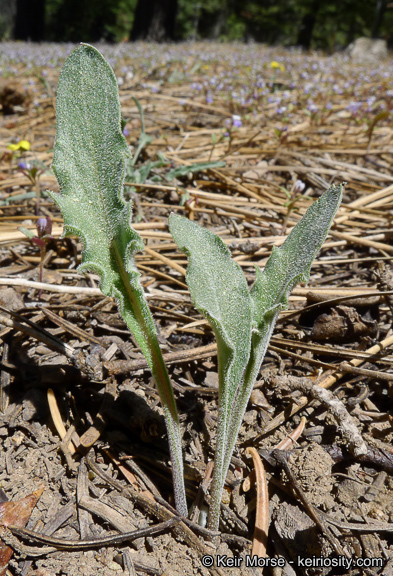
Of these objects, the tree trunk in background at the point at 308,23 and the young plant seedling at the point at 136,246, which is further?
the tree trunk in background at the point at 308,23

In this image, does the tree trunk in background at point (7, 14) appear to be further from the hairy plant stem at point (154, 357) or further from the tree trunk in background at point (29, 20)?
the hairy plant stem at point (154, 357)

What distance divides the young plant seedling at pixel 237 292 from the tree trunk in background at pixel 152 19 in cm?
1669

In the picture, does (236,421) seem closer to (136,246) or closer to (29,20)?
(136,246)

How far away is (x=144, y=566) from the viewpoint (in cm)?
100

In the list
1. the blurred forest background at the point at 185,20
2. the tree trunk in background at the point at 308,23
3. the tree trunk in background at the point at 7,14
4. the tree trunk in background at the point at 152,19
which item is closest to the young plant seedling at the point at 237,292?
the blurred forest background at the point at 185,20

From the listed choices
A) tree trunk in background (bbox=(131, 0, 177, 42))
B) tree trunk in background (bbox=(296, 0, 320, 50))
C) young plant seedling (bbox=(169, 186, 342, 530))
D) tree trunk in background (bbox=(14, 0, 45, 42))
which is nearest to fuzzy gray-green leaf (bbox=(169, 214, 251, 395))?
young plant seedling (bbox=(169, 186, 342, 530))

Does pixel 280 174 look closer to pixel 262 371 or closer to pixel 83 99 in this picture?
pixel 262 371

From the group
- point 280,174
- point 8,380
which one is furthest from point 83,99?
point 280,174

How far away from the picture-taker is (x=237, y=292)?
0.96 metres

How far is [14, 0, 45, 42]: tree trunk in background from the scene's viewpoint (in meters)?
19.9

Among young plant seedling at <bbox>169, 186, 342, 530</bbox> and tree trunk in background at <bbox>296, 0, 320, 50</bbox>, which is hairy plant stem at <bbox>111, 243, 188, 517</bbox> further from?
tree trunk in background at <bbox>296, 0, 320, 50</bbox>

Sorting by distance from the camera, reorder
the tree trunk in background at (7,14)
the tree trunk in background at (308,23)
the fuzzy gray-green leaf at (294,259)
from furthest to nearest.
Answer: the tree trunk in background at (7,14) → the tree trunk in background at (308,23) → the fuzzy gray-green leaf at (294,259)

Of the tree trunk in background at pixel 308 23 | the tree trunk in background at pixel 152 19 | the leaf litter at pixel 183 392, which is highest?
the tree trunk in background at pixel 308 23

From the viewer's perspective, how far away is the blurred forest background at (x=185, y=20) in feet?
52.4
